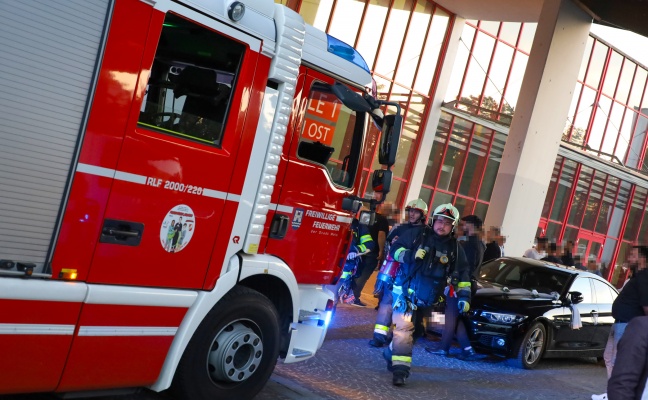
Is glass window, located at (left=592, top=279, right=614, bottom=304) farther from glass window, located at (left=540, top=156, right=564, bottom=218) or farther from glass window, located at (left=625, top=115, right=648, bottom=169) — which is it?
glass window, located at (left=625, top=115, right=648, bottom=169)

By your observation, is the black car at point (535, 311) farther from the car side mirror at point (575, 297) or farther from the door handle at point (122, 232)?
the door handle at point (122, 232)

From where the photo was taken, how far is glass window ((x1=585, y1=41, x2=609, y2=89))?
29.6 m

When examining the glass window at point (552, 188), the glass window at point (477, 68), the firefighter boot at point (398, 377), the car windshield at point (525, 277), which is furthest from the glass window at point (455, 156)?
the firefighter boot at point (398, 377)

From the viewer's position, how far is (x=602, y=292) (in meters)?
12.4

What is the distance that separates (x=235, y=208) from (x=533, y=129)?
47.3ft

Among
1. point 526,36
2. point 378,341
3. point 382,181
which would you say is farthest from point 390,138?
point 526,36

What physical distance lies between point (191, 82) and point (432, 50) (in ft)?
63.1

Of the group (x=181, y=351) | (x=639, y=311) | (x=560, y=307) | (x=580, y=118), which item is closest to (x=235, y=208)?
(x=181, y=351)

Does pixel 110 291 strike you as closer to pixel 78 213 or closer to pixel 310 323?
pixel 78 213

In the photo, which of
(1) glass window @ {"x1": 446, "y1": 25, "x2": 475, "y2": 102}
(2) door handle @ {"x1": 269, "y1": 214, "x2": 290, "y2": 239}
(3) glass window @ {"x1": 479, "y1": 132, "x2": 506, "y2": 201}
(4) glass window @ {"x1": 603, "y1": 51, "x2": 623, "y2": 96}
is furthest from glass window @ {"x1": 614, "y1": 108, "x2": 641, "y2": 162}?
(2) door handle @ {"x1": 269, "y1": 214, "x2": 290, "y2": 239}

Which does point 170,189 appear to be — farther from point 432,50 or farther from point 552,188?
point 552,188

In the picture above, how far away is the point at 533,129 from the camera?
1884 centimetres

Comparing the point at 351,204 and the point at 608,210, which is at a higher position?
the point at 608,210

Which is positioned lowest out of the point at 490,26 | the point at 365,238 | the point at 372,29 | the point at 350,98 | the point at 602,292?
the point at 602,292
